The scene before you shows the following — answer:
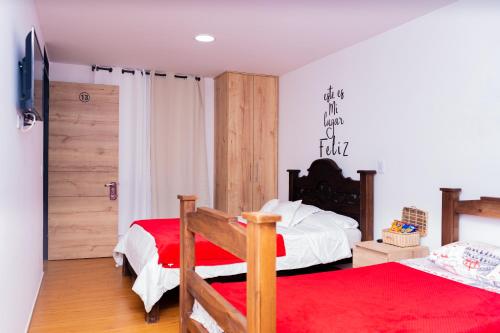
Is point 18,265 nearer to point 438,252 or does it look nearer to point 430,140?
point 438,252

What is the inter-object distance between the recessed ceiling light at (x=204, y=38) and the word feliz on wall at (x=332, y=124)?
1370 mm

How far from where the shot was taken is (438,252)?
2520mm

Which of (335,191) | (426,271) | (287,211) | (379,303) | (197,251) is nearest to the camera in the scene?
(379,303)

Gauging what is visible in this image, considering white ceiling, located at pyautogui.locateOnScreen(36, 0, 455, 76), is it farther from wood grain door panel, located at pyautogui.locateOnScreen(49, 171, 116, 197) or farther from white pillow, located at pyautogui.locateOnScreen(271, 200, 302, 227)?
white pillow, located at pyautogui.locateOnScreen(271, 200, 302, 227)

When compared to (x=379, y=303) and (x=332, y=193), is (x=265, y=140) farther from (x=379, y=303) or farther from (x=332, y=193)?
(x=379, y=303)

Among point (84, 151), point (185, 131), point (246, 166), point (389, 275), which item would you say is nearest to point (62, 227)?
point (84, 151)

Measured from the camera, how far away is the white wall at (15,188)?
192cm

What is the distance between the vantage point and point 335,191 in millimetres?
4043

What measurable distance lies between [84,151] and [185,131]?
4.27 ft

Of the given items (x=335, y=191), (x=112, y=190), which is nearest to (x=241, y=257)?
(x=335, y=191)

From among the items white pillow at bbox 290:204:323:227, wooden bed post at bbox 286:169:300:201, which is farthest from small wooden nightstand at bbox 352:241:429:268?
wooden bed post at bbox 286:169:300:201

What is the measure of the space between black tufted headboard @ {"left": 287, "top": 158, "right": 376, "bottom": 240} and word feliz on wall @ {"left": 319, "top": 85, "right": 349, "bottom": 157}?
151 mm

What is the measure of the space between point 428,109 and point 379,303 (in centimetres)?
186

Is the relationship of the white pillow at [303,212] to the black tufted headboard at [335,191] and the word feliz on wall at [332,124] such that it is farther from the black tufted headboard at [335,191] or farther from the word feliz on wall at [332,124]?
the word feliz on wall at [332,124]
